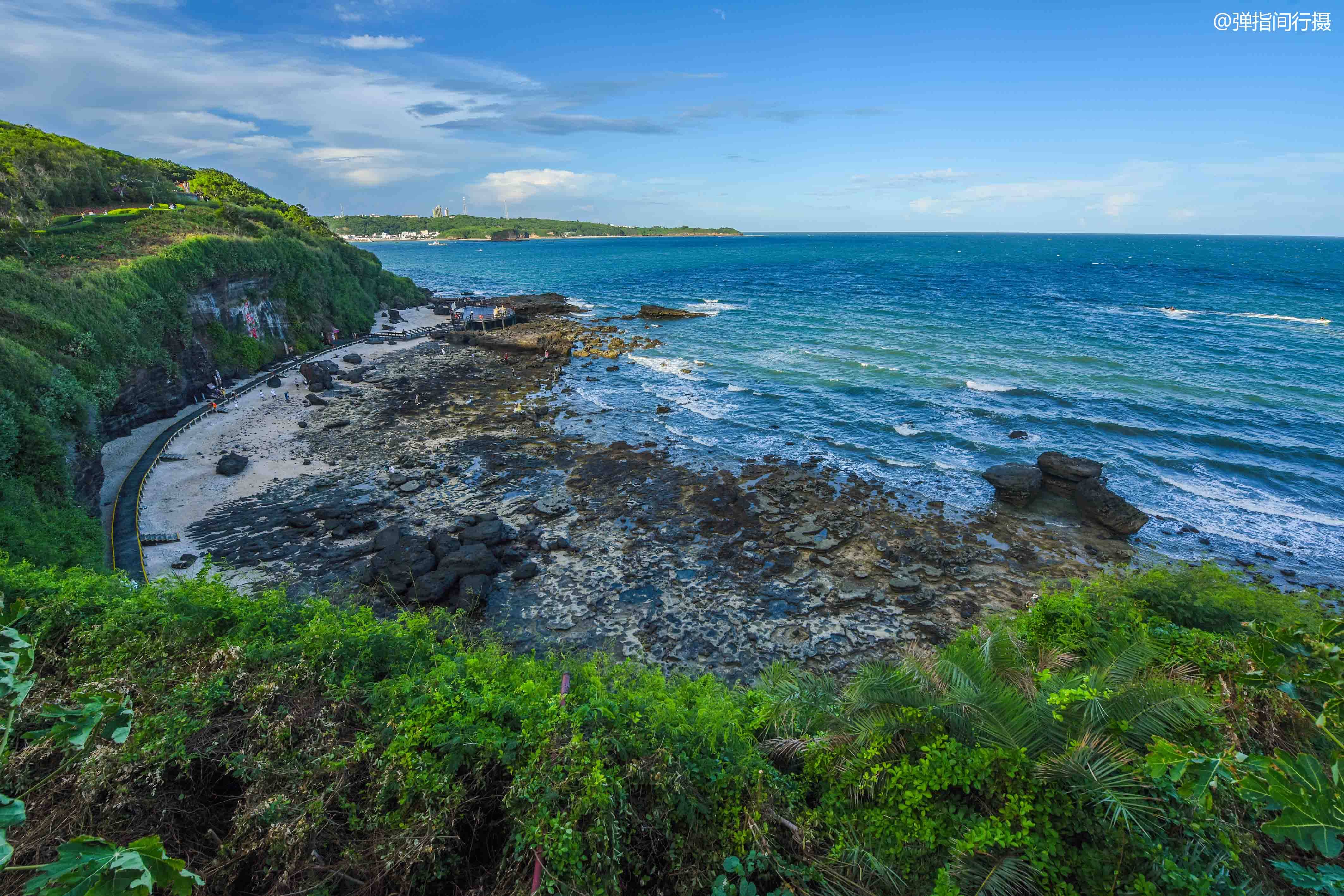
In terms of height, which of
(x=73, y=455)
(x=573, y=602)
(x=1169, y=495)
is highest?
(x=73, y=455)

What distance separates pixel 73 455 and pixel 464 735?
23999 millimetres

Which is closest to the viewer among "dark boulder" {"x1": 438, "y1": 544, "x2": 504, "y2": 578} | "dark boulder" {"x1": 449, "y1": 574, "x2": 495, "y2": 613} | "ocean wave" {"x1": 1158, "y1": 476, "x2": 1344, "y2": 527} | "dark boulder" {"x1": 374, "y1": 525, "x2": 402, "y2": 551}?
"dark boulder" {"x1": 449, "y1": 574, "x2": 495, "y2": 613}

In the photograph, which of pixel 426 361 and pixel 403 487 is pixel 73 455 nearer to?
pixel 403 487

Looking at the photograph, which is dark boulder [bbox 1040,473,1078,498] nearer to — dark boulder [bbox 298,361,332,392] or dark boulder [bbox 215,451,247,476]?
Result: dark boulder [bbox 215,451,247,476]

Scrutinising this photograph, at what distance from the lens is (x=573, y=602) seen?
18.8m

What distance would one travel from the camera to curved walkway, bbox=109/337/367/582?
18.4 metres

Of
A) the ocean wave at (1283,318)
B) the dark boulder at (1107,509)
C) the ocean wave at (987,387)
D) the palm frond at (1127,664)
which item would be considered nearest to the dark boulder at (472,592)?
the palm frond at (1127,664)

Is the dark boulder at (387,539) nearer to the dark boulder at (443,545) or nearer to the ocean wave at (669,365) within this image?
the dark boulder at (443,545)

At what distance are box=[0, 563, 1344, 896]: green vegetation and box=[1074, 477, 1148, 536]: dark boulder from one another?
661 inches

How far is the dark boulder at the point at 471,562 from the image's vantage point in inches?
767

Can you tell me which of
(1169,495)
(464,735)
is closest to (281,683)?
(464,735)

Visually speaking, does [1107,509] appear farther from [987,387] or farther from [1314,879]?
[1314,879]

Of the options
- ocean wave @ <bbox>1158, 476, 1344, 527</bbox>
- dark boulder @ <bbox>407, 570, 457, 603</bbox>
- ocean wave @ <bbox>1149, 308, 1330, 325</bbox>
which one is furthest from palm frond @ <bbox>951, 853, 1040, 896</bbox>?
ocean wave @ <bbox>1149, 308, 1330, 325</bbox>

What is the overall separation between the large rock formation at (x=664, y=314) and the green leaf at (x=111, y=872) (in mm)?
69537
